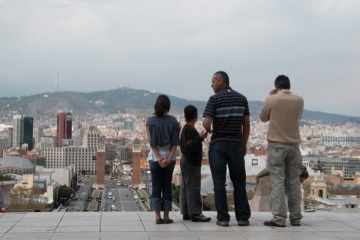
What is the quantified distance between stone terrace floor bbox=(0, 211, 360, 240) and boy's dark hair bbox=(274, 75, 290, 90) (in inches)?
50.4

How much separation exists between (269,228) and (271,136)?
0.83 meters

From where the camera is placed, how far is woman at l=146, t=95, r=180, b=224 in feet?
19.5

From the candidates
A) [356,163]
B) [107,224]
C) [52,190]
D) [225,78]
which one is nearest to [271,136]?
[225,78]

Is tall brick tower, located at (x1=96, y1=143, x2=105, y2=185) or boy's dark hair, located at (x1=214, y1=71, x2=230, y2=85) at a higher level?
boy's dark hair, located at (x1=214, y1=71, x2=230, y2=85)

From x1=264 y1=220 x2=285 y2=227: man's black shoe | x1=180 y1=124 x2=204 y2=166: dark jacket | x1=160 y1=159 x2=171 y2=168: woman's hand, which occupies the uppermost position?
x1=180 y1=124 x2=204 y2=166: dark jacket

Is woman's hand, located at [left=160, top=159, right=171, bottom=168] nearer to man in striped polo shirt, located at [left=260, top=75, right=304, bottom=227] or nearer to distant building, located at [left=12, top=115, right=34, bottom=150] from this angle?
man in striped polo shirt, located at [left=260, top=75, right=304, bottom=227]

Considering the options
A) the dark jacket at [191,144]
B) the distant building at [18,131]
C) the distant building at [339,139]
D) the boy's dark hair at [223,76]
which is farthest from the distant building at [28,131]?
the boy's dark hair at [223,76]

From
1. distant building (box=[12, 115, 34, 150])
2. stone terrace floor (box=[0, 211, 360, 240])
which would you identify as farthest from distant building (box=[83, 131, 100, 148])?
stone terrace floor (box=[0, 211, 360, 240])

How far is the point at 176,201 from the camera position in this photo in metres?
43.9

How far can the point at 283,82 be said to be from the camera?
5914 millimetres

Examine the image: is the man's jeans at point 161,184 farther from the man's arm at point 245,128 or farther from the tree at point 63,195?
the tree at point 63,195

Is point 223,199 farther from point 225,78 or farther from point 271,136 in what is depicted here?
point 225,78

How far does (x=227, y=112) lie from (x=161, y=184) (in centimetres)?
94

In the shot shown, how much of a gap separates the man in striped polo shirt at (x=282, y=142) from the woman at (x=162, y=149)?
2.81ft
